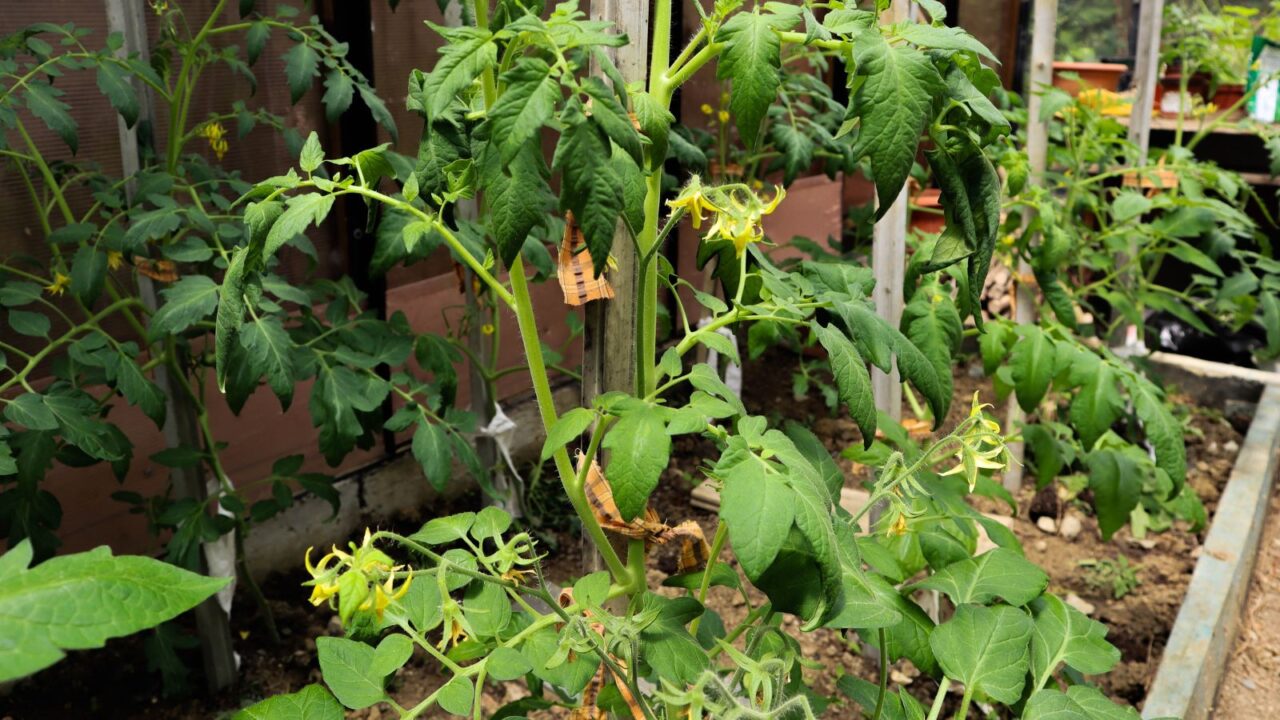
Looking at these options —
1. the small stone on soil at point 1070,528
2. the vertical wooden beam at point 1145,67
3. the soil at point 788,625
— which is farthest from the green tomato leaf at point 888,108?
the vertical wooden beam at point 1145,67

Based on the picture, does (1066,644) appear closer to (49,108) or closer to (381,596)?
(381,596)

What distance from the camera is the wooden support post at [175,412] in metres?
1.98

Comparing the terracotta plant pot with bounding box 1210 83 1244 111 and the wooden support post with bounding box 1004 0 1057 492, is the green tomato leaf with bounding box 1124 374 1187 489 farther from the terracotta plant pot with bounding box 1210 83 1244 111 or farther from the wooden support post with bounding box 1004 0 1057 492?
the terracotta plant pot with bounding box 1210 83 1244 111

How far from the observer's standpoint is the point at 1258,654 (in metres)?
2.83

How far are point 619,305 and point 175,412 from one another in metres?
1.15

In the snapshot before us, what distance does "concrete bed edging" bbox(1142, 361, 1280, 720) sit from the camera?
226cm

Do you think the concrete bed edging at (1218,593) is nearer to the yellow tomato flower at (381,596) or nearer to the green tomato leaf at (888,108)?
the green tomato leaf at (888,108)

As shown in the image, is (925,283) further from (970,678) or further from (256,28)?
(256,28)

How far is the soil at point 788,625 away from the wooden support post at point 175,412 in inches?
3.5

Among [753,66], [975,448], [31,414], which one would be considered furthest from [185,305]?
[975,448]

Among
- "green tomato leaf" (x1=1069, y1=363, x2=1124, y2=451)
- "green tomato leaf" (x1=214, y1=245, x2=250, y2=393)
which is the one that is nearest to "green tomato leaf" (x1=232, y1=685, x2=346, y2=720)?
"green tomato leaf" (x1=214, y1=245, x2=250, y2=393)

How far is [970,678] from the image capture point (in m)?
1.30

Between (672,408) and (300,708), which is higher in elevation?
(672,408)

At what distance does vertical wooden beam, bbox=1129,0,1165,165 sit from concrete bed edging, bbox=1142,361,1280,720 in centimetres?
105
